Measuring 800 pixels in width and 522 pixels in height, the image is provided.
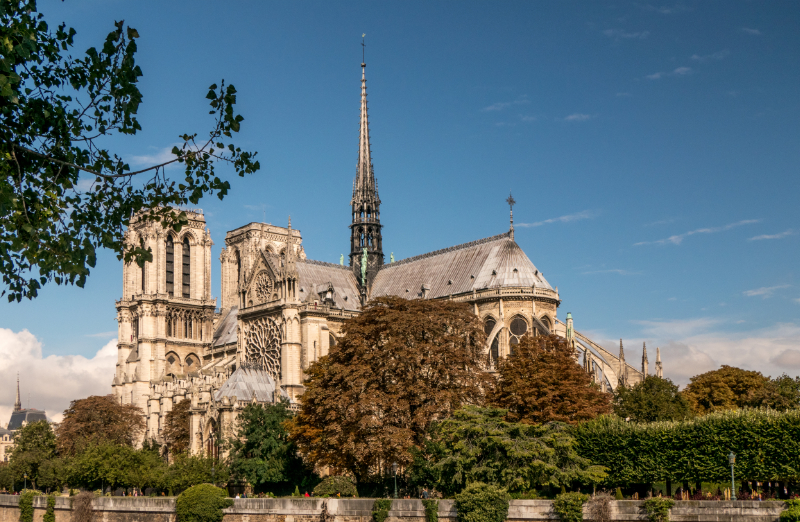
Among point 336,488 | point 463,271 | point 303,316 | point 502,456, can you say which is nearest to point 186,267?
point 303,316

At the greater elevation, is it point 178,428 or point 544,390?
point 544,390

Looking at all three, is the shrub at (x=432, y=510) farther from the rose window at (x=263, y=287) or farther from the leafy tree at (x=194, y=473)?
the rose window at (x=263, y=287)

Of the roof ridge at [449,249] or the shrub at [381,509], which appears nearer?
the shrub at [381,509]

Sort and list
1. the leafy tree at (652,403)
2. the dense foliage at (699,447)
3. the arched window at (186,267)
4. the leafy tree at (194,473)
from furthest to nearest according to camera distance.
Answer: the arched window at (186,267) → the leafy tree at (652,403) → the leafy tree at (194,473) → the dense foliage at (699,447)

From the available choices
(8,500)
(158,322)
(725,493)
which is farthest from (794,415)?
(158,322)

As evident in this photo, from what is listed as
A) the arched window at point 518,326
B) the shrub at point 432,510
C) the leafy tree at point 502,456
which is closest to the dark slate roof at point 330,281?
the arched window at point 518,326

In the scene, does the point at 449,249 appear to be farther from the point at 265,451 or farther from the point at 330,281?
the point at 265,451

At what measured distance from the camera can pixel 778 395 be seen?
5800 cm

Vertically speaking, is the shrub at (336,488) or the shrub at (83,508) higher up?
the shrub at (336,488)

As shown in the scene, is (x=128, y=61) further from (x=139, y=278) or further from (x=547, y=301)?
(x=139, y=278)

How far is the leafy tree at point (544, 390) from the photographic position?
51.3 meters

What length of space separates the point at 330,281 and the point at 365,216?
22.6ft

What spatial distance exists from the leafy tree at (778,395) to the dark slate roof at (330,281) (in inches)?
1380

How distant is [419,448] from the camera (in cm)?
4691
